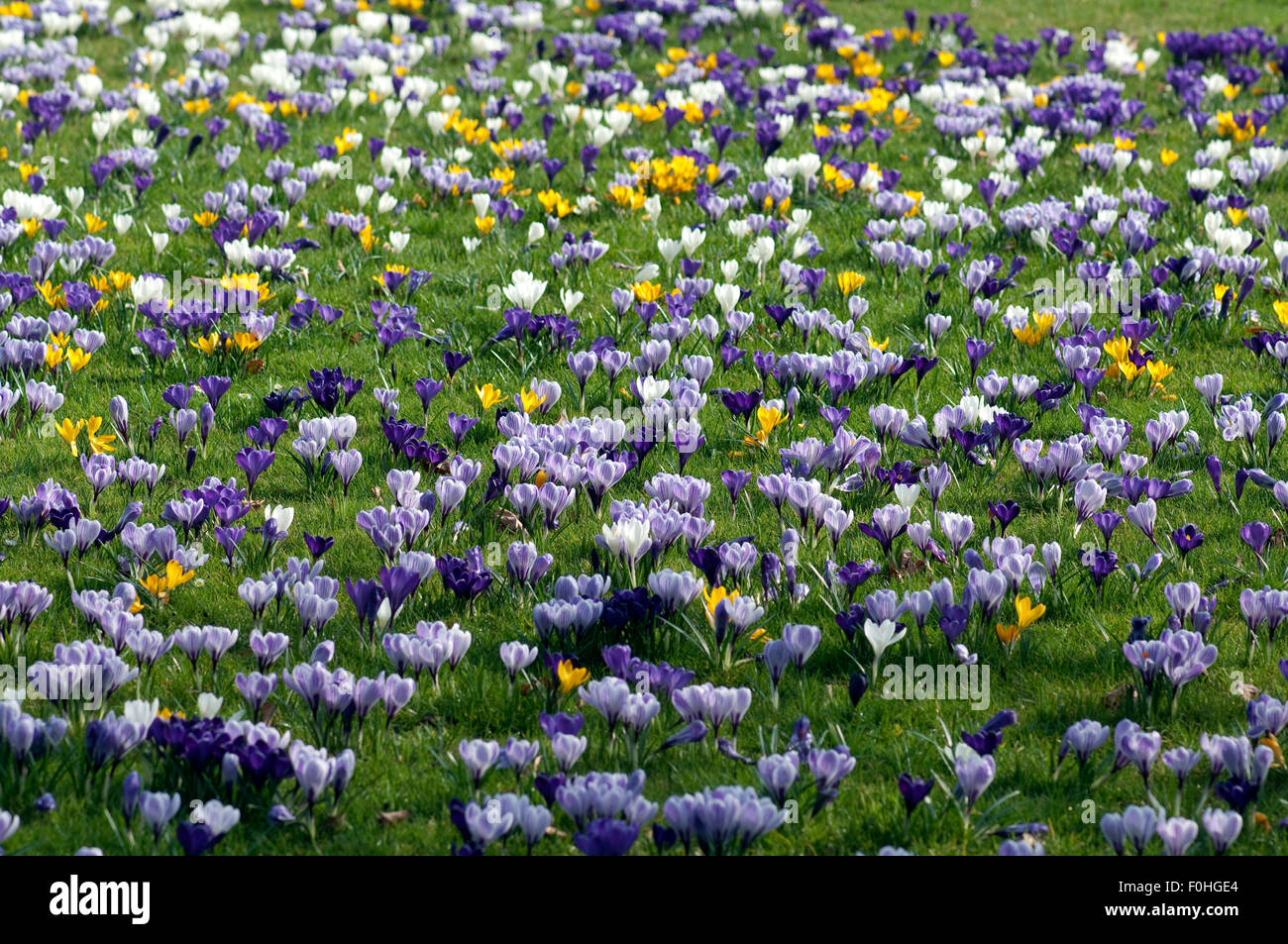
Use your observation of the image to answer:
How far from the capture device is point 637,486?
654cm

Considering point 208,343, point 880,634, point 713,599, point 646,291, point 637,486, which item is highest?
point 646,291

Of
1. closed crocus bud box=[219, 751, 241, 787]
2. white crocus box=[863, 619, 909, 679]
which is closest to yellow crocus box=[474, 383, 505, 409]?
white crocus box=[863, 619, 909, 679]

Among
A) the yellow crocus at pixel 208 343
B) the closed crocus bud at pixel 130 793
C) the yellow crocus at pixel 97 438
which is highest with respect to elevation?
the yellow crocus at pixel 208 343

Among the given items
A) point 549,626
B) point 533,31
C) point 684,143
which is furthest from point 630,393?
point 533,31

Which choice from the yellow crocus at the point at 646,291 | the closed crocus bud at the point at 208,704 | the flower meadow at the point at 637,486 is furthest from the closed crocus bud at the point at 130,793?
the yellow crocus at the point at 646,291

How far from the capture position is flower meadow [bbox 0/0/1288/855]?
422cm

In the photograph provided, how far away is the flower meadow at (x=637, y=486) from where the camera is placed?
13.8 feet

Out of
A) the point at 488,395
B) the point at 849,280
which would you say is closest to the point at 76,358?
the point at 488,395

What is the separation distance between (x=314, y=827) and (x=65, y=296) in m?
5.30

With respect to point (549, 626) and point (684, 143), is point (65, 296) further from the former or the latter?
point (684, 143)

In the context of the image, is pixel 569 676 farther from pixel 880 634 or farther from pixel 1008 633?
pixel 1008 633

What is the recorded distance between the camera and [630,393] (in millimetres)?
7633

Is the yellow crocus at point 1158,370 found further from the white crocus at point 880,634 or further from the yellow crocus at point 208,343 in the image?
the yellow crocus at point 208,343

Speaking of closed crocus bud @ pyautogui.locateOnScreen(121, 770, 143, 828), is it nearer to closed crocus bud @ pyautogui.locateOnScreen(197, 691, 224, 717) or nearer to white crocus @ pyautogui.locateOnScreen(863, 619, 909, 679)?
closed crocus bud @ pyautogui.locateOnScreen(197, 691, 224, 717)
